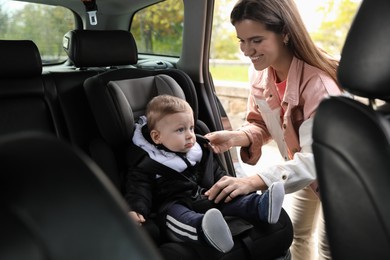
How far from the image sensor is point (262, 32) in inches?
63.5

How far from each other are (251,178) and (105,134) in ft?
2.25

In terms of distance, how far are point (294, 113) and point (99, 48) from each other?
1.11m

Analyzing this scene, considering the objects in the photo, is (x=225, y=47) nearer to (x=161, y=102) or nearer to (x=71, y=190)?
(x=161, y=102)

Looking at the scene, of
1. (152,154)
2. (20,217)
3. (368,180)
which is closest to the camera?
(20,217)

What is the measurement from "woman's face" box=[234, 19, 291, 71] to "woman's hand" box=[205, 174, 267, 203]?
1.45 feet

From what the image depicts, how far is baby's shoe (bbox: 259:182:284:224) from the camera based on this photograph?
156cm

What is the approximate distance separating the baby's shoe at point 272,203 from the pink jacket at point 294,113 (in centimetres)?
5

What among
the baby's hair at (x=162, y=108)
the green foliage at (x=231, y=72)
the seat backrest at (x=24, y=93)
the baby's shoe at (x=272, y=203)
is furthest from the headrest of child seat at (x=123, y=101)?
the green foliage at (x=231, y=72)

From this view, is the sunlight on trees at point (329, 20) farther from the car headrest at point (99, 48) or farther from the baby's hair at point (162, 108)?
the baby's hair at point (162, 108)

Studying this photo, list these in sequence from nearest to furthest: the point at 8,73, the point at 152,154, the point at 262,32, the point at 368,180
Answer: the point at 368,180
the point at 262,32
the point at 152,154
the point at 8,73

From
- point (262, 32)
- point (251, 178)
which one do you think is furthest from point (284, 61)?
point (251, 178)

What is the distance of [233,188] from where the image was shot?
167 cm

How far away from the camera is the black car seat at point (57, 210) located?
1.71ft

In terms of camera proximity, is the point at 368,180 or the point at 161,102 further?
the point at 161,102
